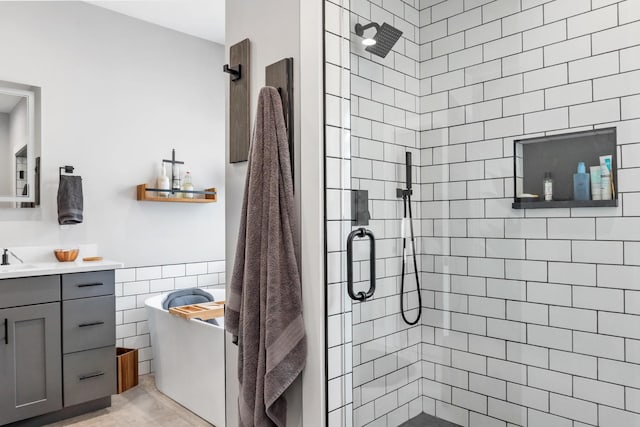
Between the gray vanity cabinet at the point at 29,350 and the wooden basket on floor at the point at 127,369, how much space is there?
58 cm

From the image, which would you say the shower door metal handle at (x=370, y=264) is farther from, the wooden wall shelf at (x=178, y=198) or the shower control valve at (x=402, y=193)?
the wooden wall shelf at (x=178, y=198)

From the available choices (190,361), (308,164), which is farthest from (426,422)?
(190,361)

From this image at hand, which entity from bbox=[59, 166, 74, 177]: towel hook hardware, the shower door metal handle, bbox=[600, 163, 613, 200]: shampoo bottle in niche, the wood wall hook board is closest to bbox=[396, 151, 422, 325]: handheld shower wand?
the shower door metal handle

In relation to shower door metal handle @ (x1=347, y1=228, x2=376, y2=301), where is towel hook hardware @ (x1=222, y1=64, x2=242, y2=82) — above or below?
above

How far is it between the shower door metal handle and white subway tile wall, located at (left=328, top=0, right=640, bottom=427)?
0.09ft

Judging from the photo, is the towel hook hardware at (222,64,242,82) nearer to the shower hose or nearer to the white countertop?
the shower hose

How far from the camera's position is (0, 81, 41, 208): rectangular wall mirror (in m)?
2.94

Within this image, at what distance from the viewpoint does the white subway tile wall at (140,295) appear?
11.3ft

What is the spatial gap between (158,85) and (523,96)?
328cm

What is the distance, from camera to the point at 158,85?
3.71 metres

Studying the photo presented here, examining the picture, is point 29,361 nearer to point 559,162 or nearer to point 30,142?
point 30,142

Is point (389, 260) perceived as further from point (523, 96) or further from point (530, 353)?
point (523, 96)

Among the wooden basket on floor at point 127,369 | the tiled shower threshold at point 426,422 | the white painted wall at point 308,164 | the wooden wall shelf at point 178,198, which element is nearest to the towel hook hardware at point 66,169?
the wooden wall shelf at point 178,198

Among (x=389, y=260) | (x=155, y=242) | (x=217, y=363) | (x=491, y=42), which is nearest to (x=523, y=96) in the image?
(x=491, y=42)
